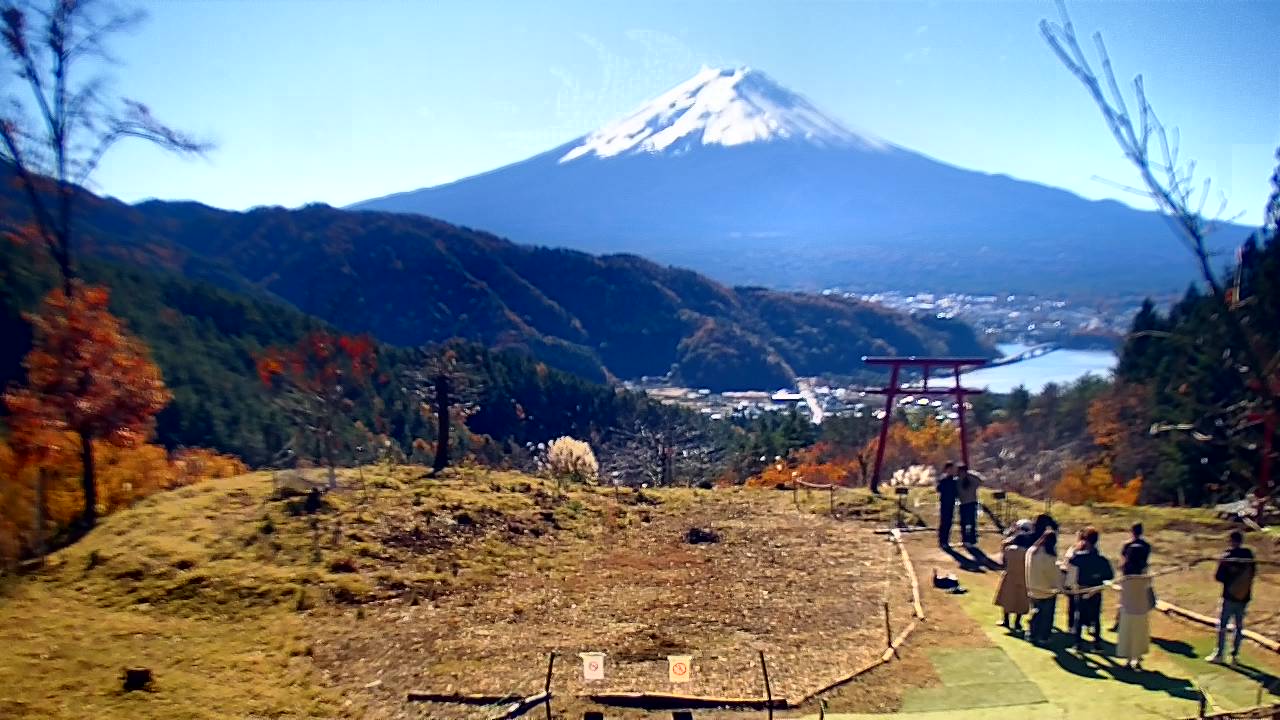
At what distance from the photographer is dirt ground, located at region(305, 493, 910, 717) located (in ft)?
25.0

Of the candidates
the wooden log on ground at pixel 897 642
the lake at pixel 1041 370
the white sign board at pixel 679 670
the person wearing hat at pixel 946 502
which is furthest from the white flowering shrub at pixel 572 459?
the lake at pixel 1041 370

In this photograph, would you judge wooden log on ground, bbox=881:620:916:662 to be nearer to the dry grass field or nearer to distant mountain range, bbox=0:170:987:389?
the dry grass field

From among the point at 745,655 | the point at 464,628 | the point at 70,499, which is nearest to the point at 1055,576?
the point at 745,655

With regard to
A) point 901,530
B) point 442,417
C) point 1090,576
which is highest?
point 442,417

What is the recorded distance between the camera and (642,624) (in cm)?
912

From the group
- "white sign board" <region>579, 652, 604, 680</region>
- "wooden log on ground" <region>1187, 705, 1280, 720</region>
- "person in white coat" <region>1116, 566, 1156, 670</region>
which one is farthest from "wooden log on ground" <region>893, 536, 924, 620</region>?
"white sign board" <region>579, 652, 604, 680</region>

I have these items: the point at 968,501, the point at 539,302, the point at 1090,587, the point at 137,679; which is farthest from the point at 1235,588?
the point at 539,302

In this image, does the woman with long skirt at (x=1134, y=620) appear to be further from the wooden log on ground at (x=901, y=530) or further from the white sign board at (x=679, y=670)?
the wooden log on ground at (x=901, y=530)

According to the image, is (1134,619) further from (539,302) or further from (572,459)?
(539,302)

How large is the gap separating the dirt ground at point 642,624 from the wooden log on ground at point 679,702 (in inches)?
6.0

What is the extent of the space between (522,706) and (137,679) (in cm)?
295

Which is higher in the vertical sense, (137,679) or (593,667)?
(593,667)

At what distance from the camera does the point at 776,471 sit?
31.0 metres

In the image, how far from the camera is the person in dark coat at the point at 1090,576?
306 inches
